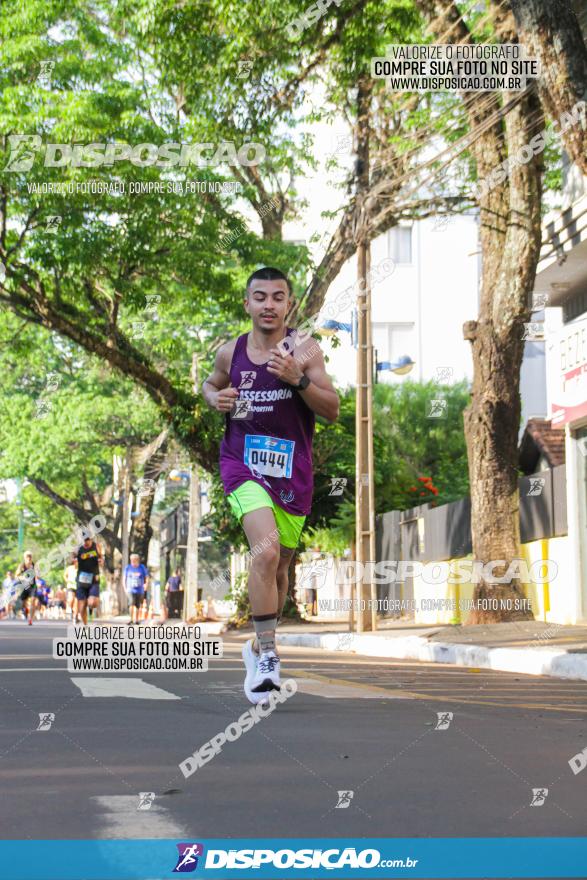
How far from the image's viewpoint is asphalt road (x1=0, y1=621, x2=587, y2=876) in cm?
370

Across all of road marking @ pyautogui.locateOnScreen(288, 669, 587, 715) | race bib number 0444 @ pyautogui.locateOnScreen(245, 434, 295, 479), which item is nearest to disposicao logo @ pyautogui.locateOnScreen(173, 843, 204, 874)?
race bib number 0444 @ pyautogui.locateOnScreen(245, 434, 295, 479)

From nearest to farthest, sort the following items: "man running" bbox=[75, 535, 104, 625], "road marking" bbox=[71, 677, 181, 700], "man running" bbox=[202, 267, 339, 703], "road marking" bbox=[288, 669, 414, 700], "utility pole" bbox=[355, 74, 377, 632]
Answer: "man running" bbox=[202, 267, 339, 703] < "road marking" bbox=[71, 677, 181, 700] < "road marking" bbox=[288, 669, 414, 700] < "utility pole" bbox=[355, 74, 377, 632] < "man running" bbox=[75, 535, 104, 625]

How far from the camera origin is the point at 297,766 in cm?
482

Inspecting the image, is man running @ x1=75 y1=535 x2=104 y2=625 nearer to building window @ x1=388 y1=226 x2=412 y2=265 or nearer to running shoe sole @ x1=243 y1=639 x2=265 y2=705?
running shoe sole @ x1=243 y1=639 x2=265 y2=705

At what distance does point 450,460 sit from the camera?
45125 mm

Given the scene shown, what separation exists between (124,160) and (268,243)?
3.99 meters

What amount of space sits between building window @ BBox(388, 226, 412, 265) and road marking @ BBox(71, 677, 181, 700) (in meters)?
47.6

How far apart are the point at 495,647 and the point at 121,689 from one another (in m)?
6.22

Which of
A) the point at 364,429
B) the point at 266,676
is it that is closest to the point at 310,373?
the point at 266,676

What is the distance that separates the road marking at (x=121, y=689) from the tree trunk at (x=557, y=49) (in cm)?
584

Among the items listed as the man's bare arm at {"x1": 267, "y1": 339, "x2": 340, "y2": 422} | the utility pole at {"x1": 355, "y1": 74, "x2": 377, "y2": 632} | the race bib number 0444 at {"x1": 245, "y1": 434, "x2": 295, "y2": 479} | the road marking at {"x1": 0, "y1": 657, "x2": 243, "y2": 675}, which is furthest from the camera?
the utility pole at {"x1": 355, "y1": 74, "x2": 377, "y2": 632}

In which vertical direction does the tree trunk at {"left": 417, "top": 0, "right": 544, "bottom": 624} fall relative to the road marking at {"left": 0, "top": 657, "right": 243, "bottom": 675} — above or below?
above

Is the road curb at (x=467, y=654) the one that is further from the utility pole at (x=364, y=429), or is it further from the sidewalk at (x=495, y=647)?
the utility pole at (x=364, y=429)

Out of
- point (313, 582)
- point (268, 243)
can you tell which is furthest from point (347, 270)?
point (268, 243)
